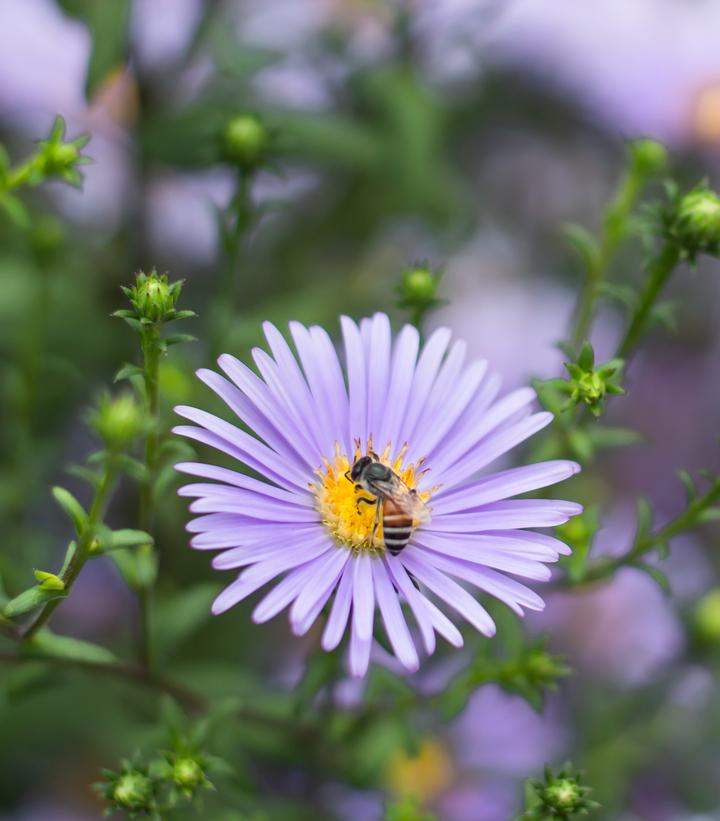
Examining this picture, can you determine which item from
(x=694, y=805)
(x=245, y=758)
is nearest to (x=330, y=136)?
(x=245, y=758)

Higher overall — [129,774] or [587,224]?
[587,224]

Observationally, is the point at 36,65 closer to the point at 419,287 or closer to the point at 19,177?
the point at 19,177

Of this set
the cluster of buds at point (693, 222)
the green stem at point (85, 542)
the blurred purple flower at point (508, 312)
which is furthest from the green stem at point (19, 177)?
the blurred purple flower at point (508, 312)

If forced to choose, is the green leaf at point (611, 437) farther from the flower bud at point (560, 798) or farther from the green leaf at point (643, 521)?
the flower bud at point (560, 798)

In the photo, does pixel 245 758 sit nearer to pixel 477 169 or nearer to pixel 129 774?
pixel 129 774

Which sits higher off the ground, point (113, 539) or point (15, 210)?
point (15, 210)

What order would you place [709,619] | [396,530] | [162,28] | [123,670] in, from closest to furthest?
[396,530] < [123,670] < [709,619] < [162,28]

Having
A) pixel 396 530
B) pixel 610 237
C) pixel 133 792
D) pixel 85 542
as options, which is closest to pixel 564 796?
pixel 396 530
